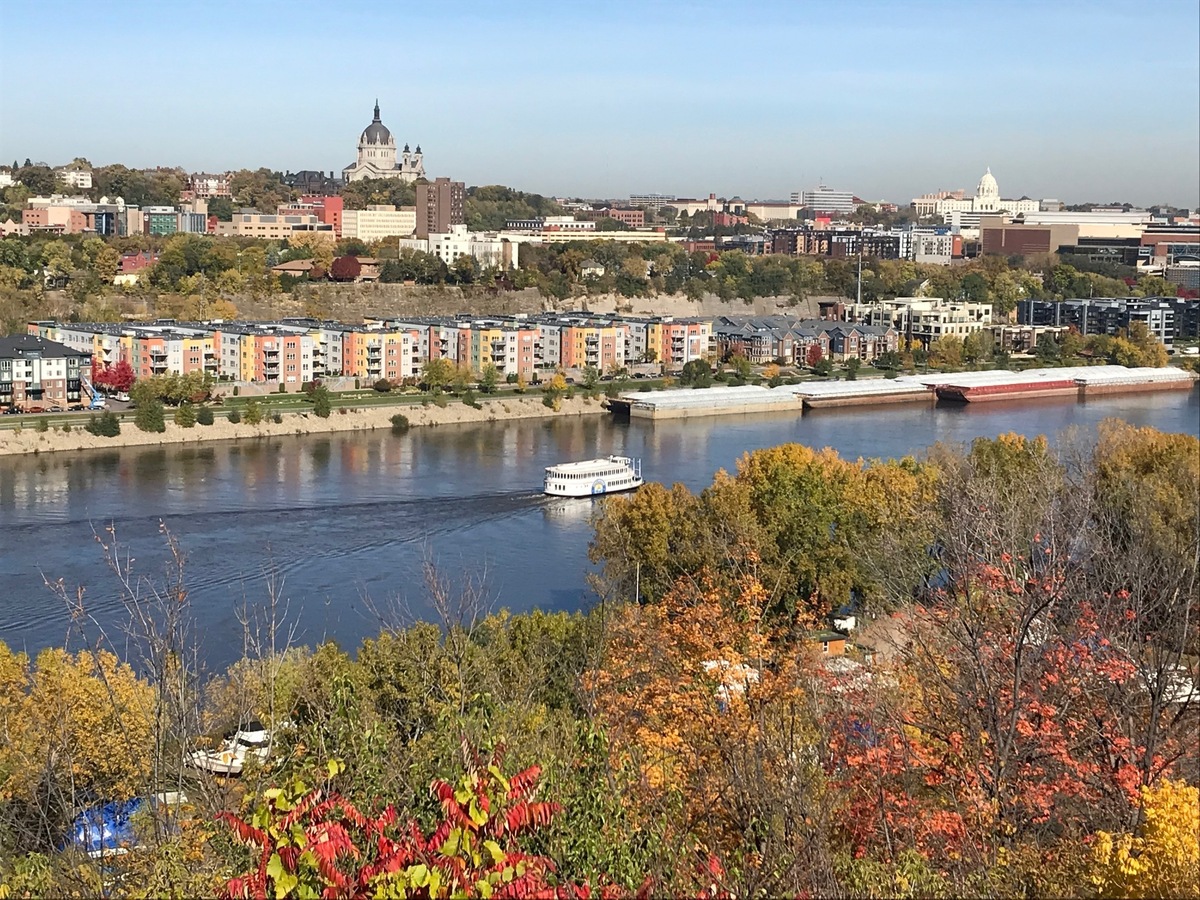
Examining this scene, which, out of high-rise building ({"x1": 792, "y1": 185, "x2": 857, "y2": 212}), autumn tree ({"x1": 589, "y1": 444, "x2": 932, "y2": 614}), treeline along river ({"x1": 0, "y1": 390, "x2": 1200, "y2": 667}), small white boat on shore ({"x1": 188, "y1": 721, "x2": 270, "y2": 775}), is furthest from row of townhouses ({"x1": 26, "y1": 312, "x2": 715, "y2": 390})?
high-rise building ({"x1": 792, "y1": 185, "x2": 857, "y2": 212})

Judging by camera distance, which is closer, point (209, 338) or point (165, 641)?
point (165, 641)

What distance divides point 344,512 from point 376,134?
58.7 feet

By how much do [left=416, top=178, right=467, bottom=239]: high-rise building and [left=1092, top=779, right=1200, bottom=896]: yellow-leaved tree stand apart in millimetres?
16084

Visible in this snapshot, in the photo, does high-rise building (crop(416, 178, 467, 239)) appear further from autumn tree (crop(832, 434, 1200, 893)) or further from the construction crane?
autumn tree (crop(832, 434, 1200, 893))

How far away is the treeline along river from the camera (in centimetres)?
423

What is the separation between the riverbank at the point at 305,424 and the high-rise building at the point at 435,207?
8541 millimetres

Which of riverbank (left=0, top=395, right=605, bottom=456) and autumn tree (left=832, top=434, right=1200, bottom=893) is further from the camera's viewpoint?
riverbank (left=0, top=395, right=605, bottom=456)

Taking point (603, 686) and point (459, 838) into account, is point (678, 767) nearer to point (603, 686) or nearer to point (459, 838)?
point (603, 686)

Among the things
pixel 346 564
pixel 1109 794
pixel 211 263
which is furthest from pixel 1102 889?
pixel 211 263

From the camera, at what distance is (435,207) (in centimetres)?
1781

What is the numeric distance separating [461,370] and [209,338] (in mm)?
1541

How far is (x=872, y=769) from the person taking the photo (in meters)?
1.82

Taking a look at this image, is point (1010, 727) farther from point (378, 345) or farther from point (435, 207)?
point (435, 207)

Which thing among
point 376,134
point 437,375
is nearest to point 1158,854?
point 437,375
